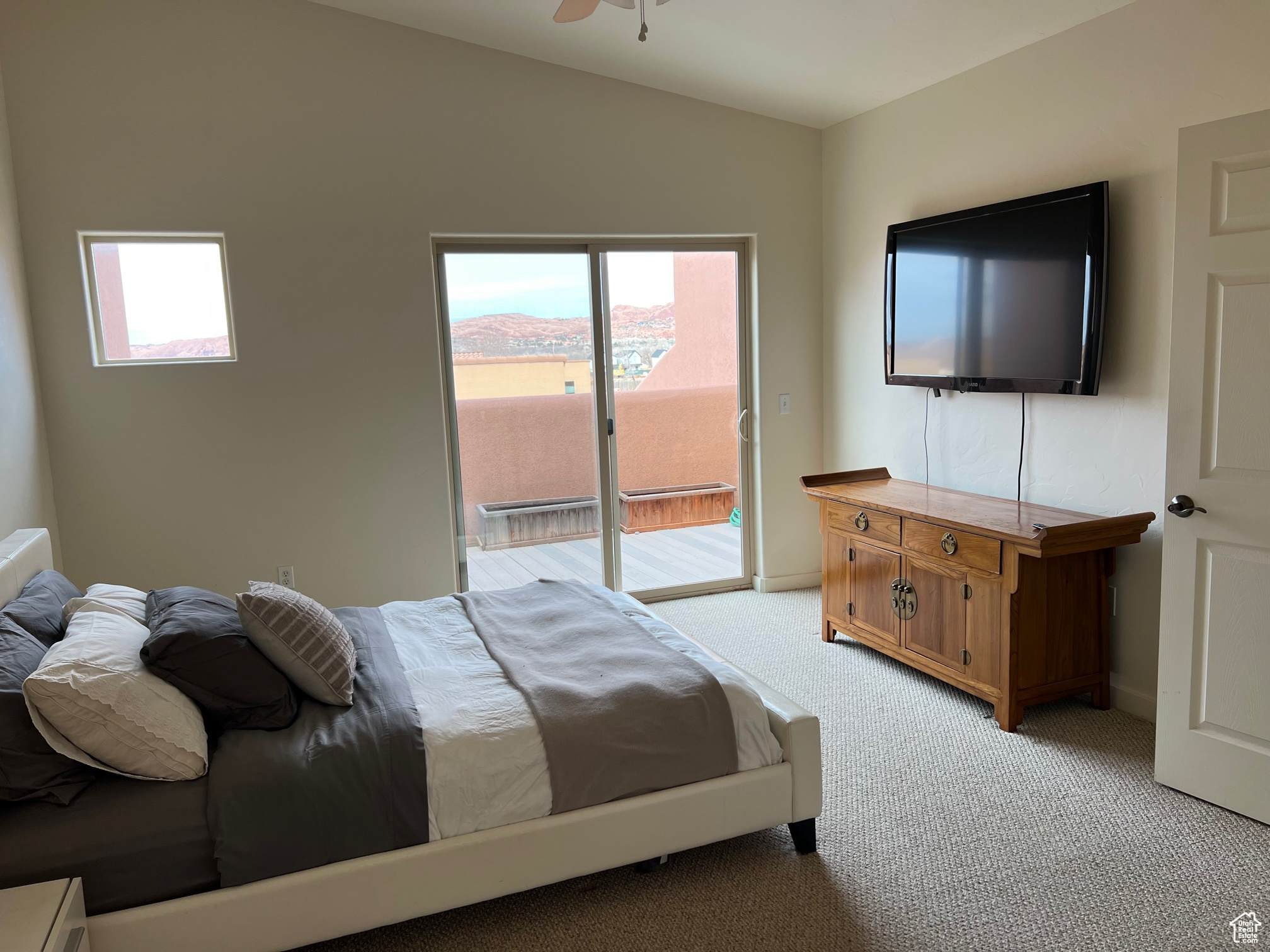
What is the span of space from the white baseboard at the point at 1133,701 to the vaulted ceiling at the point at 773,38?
258 cm

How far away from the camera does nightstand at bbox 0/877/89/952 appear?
63.6 inches

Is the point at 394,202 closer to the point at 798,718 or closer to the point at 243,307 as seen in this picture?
the point at 243,307

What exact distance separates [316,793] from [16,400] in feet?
7.90

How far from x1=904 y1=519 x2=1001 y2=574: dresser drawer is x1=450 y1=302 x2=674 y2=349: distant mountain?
1919mm

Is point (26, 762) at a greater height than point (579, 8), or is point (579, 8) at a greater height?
point (579, 8)

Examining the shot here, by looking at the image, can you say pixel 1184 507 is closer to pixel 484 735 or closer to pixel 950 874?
pixel 950 874

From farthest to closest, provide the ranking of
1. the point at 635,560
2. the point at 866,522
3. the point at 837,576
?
the point at 635,560 → the point at 837,576 → the point at 866,522

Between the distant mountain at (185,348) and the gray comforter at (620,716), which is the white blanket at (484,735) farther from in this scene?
the distant mountain at (185,348)

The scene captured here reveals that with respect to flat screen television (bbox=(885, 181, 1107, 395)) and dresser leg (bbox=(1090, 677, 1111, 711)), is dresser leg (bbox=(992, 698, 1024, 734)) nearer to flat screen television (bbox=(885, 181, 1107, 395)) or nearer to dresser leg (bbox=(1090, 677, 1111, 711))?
dresser leg (bbox=(1090, 677, 1111, 711))

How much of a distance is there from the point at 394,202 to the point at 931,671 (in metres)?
3.26

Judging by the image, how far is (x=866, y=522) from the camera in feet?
12.7

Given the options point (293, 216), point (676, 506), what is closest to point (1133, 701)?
point (676, 506)

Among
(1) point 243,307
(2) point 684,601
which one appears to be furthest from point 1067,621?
(1) point 243,307

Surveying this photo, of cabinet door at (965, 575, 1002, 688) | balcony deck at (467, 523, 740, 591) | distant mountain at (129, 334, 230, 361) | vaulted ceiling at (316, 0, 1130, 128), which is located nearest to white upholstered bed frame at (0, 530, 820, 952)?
cabinet door at (965, 575, 1002, 688)
